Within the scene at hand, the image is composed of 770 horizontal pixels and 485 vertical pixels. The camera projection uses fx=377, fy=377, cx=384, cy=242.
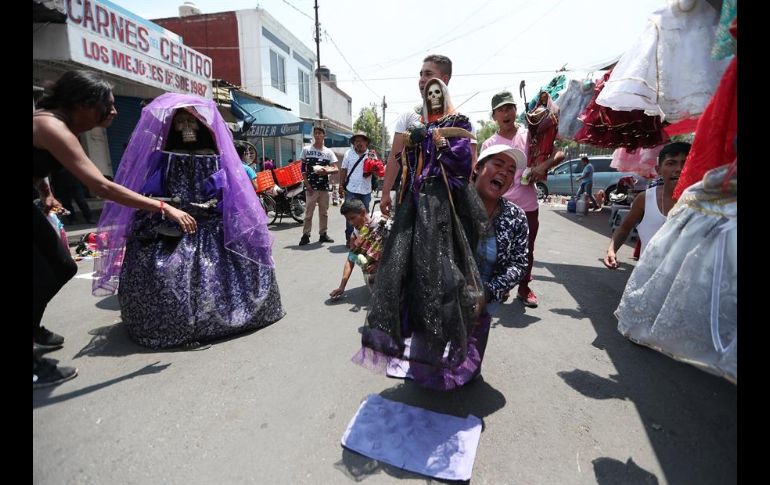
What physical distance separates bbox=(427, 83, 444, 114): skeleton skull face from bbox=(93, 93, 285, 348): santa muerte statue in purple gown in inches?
73.4

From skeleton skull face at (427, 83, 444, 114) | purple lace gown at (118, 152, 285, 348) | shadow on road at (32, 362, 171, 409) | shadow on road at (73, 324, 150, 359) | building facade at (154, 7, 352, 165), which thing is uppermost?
building facade at (154, 7, 352, 165)

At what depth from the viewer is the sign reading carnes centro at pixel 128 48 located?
698cm

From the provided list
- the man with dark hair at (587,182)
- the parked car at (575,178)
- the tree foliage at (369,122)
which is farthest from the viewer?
the tree foliage at (369,122)

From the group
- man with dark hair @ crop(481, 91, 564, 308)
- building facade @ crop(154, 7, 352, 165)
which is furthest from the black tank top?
building facade @ crop(154, 7, 352, 165)

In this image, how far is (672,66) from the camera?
2381mm

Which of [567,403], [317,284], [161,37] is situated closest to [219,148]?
[317,284]

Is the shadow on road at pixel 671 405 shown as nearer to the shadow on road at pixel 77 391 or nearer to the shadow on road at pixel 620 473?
the shadow on road at pixel 620 473

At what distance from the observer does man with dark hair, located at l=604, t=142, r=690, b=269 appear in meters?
2.80

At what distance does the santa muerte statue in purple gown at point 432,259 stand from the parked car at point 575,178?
1249cm

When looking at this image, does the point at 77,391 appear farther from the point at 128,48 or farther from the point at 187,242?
the point at 128,48

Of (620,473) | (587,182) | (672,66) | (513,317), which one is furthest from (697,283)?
(587,182)

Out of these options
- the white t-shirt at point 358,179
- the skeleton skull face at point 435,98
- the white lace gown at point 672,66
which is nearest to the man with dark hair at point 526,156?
the white lace gown at point 672,66

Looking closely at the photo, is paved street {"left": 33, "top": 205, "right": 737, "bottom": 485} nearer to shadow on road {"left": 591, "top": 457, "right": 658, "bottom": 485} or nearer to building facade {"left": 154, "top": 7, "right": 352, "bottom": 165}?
shadow on road {"left": 591, "top": 457, "right": 658, "bottom": 485}

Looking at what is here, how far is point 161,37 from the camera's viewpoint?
911 centimetres
